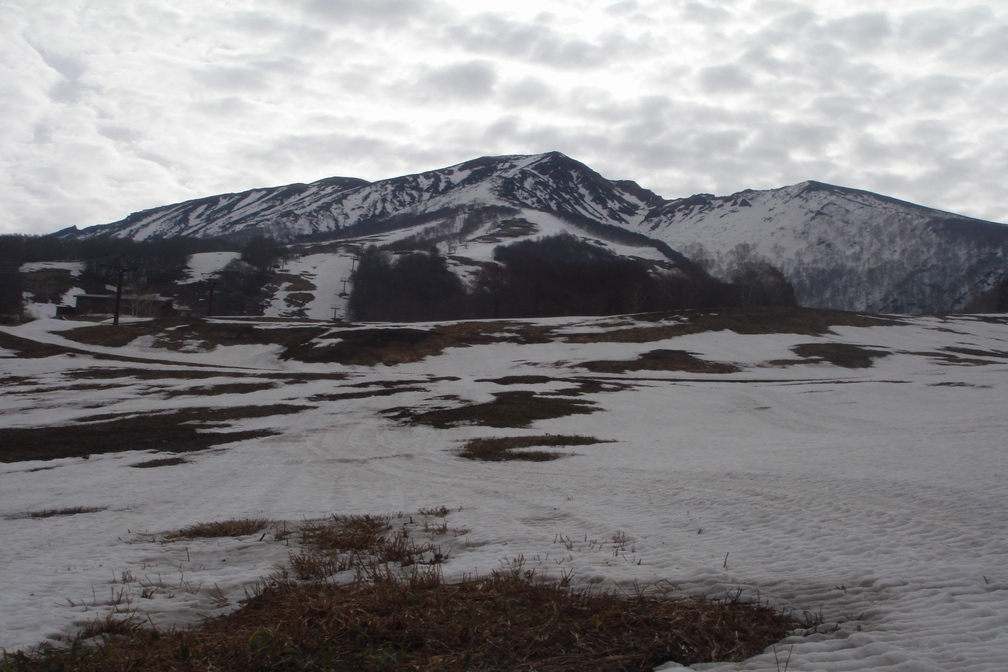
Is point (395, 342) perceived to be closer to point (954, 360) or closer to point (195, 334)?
point (195, 334)

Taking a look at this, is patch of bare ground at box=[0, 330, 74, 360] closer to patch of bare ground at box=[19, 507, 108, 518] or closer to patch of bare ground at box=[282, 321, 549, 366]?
patch of bare ground at box=[282, 321, 549, 366]

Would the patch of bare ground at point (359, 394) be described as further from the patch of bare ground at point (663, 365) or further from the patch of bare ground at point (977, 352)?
the patch of bare ground at point (977, 352)

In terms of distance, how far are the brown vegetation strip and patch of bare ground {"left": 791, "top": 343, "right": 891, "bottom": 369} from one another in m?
64.0

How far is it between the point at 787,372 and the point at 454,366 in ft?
111

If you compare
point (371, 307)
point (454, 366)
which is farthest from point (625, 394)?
point (371, 307)

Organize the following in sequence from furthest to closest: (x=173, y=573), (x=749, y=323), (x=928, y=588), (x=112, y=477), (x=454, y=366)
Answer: (x=749, y=323) < (x=454, y=366) < (x=112, y=477) < (x=173, y=573) < (x=928, y=588)

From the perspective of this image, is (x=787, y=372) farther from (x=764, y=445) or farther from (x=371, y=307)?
(x=371, y=307)

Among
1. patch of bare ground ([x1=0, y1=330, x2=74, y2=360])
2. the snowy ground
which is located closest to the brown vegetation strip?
the snowy ground

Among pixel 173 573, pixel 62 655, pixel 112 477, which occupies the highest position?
pixel 62 655

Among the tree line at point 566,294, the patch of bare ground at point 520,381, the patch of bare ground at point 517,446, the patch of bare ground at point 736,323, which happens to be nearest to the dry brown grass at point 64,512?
the patch of bare ground at point 517,446

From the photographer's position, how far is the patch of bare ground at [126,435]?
2406 cm

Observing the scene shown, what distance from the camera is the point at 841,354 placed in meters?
64.9

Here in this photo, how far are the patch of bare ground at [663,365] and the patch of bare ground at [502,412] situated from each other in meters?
21.9

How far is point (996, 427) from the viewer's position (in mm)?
23016
